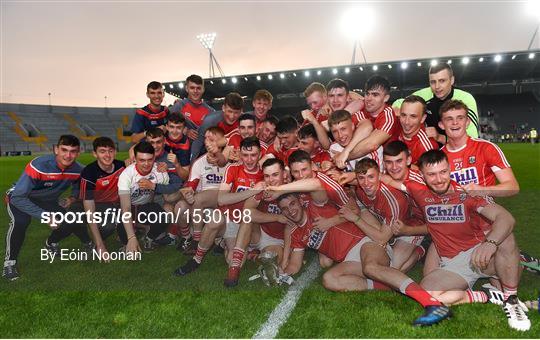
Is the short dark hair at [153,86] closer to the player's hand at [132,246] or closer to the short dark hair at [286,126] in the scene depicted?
the short dark hair at [286,126]

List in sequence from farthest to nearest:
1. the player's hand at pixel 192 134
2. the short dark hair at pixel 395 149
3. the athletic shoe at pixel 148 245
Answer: the player's hand at pixel 192 134 → the athletic shoe at pixel 148 245 → the short dark hair at pixel 395 149

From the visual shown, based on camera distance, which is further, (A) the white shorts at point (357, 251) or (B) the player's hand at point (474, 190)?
(A) the white shorts at point (357, 251)

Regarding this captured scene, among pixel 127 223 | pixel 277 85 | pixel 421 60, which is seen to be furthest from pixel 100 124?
pixel 127 223

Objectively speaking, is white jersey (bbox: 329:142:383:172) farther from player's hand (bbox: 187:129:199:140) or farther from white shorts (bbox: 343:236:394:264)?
player's hand (bbox: 187:129:199:140)

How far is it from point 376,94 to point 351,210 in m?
1.36

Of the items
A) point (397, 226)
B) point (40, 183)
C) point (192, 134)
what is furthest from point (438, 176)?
point (40, 183)

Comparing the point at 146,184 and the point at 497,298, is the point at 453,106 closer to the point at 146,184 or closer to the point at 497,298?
the point at 497,298

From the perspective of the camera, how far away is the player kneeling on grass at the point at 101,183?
505 centimetres

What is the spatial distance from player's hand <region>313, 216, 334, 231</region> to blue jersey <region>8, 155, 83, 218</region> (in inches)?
117

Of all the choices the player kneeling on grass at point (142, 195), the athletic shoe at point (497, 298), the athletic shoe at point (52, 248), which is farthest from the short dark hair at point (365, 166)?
the athletic shoe at point (52, 248)

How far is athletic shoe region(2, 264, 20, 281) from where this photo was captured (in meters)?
4.54

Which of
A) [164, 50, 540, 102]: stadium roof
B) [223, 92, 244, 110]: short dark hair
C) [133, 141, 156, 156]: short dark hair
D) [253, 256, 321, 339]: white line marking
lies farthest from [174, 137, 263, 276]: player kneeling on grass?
[164, 50, 540, 102]: stadium roof

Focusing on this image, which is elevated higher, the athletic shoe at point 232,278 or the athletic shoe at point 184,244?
the athletic shoe at point 184,244

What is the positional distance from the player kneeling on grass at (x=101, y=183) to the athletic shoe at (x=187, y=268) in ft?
3.04
